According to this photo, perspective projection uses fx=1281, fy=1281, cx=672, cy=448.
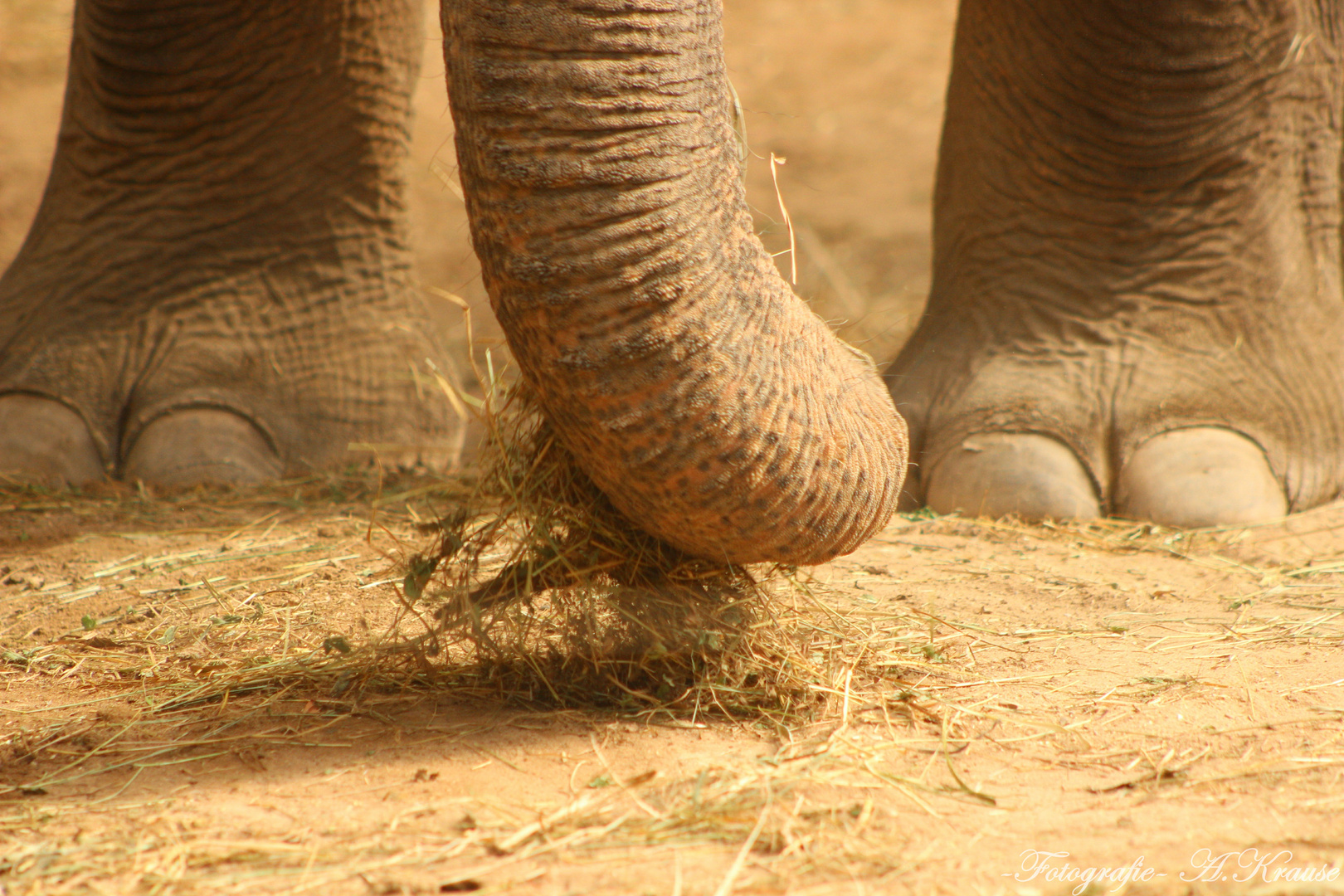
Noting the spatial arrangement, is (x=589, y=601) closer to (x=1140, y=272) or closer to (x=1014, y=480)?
(x=1014, y=480)

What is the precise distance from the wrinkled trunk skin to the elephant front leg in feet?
4.56

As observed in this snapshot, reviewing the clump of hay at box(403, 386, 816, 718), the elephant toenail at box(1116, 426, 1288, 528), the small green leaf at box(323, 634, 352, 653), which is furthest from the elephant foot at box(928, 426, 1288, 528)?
the small green leaf at box(323, 634, 352, 653)

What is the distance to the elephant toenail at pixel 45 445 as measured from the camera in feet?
8.53

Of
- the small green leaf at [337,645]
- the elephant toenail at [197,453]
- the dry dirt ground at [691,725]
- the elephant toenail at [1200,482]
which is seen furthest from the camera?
the elephant toenail at [197,453]

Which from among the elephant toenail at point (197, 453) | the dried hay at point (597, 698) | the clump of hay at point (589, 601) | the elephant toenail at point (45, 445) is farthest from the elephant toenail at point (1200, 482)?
the elephant toenail at point (45, 445)

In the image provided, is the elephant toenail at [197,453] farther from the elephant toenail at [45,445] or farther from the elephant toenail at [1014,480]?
the elephant toenail at [1014,480]

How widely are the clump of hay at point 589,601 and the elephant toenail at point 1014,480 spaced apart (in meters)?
1.08

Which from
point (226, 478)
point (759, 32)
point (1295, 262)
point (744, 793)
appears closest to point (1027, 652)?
point (744, 793)

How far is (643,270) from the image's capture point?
1268 mm

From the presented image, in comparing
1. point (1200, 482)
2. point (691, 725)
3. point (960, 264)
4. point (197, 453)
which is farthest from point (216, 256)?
point (1200, 482)

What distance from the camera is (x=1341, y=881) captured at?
3.55ft

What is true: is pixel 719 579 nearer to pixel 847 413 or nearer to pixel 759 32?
pixel 847 413

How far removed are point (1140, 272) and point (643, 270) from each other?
5.85ft

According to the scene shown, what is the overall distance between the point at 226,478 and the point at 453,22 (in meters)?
1.66
